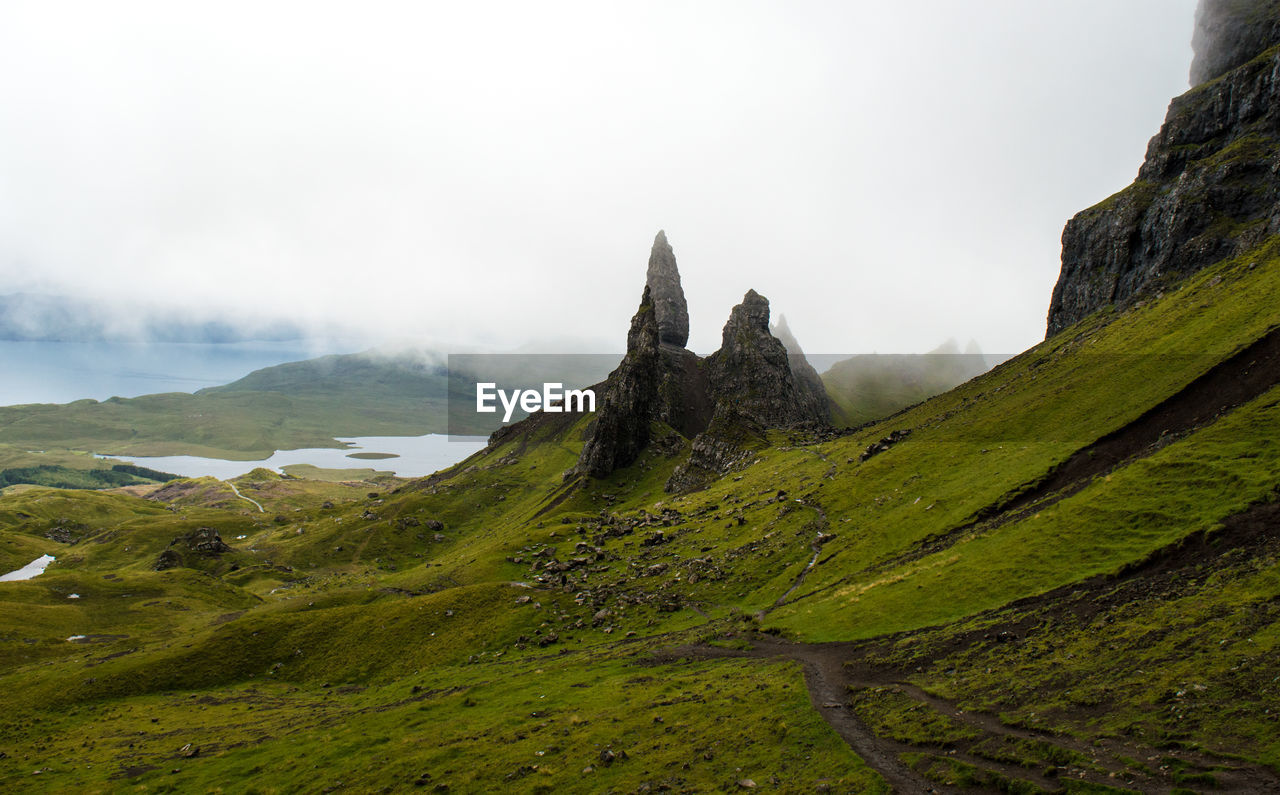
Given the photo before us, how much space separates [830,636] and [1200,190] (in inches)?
5767

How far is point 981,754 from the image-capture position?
26.3m

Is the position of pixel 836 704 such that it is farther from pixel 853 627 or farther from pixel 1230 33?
pixel 1230 33

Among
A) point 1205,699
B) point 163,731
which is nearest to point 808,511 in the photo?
point 1205,699

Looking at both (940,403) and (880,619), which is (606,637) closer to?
(880,619)

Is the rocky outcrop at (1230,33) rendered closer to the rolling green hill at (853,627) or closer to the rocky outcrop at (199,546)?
the rolling green hill at (853,627)

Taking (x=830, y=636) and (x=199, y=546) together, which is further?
(x=199, y=546)

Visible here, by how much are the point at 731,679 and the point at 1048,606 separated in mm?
24094

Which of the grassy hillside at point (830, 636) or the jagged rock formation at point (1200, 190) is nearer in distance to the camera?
the grassy hillside at point (830, 636)

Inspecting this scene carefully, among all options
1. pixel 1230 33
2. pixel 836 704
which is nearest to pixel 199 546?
pixel 836 704

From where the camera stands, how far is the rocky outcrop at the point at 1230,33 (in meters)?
149

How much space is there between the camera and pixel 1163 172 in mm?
144625

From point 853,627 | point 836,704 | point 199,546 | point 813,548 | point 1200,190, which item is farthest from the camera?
point 199,546

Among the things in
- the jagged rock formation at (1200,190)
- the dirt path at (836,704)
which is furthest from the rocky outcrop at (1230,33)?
the dirt path at (836,704)

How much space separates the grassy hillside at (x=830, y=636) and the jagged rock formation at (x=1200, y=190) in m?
20.2
